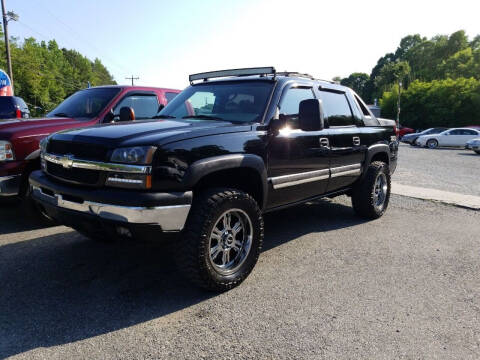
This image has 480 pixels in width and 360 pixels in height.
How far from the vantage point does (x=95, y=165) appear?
9.21ft

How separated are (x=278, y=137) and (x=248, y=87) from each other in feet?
2.39

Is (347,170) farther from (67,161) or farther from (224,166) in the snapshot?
(67,161)

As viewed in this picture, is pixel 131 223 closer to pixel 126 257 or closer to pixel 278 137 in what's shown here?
pixel 126 257

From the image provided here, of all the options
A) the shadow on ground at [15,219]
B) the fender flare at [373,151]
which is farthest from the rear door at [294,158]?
the shadow on ground at [15,219]

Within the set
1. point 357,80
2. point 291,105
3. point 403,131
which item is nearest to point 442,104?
point 403,131

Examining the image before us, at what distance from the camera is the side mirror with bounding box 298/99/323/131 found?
3422 mm

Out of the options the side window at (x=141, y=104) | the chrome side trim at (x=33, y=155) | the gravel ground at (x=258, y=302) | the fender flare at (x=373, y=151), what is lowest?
the gravel ground at (x=258, y=302)

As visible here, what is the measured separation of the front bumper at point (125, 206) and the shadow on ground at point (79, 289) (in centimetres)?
29

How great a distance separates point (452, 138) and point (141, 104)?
81.3 feet

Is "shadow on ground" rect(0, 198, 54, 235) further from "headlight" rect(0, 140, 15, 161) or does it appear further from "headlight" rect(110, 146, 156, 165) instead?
"headlight" rect(110, 146, 156, 165)

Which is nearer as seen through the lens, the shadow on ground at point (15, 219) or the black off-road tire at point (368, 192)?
the shadow on ground at point (15, 219)

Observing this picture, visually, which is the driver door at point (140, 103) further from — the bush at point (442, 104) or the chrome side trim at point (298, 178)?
the bush at point (442, 104)

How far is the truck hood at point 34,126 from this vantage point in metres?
4.49

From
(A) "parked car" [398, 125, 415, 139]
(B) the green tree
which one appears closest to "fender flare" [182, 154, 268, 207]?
(A) "parked car" [398, 125, 415, 139]
